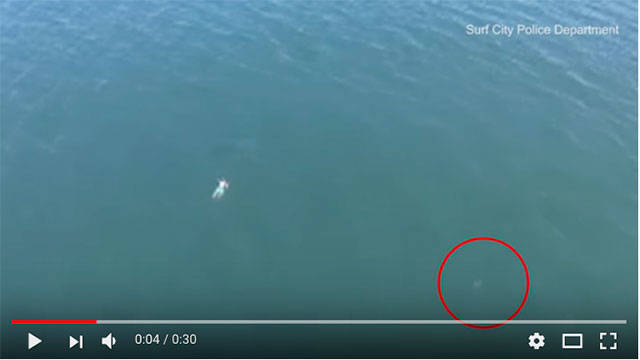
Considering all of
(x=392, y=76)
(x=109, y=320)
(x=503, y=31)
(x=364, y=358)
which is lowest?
(x=109, y=320)

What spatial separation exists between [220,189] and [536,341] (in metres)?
60.4

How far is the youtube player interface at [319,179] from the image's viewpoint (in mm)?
89000

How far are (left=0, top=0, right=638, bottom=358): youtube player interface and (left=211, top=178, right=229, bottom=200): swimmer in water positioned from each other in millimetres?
431

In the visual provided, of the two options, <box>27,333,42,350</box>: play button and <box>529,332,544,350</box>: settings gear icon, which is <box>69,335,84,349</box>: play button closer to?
<box>27,333,42,350</box>: play button

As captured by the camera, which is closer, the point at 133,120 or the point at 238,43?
the point at 133,120

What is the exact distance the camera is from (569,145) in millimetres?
116438

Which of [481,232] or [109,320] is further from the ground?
[481,232]

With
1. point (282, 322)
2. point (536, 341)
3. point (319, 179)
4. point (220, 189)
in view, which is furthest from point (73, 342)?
point (536, 341)

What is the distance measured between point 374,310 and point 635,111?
75600 millimetres

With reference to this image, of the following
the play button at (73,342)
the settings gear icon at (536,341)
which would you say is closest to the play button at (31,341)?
the play button at (73,342)

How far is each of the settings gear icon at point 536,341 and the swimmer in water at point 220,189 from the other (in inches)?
2302

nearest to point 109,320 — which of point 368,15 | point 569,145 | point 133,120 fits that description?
point 133,120

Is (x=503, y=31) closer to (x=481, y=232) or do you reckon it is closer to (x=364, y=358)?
(x=481, y=232)

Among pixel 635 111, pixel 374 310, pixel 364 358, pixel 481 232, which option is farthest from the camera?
pixel 635 111
